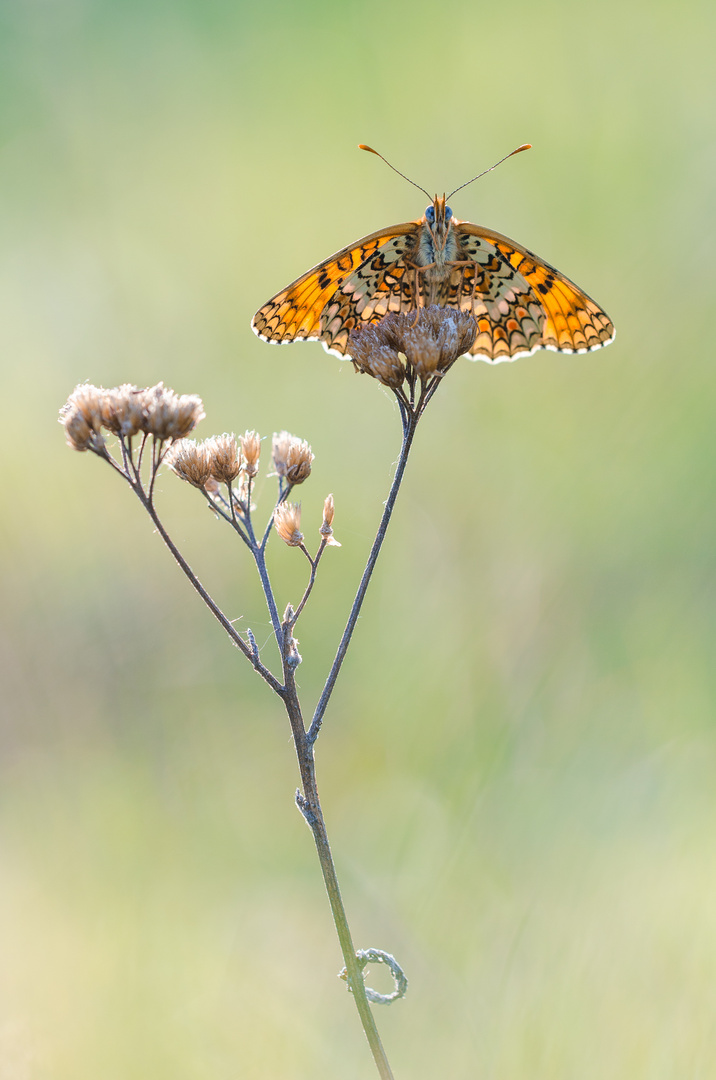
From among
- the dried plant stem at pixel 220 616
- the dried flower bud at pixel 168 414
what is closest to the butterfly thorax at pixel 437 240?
the dried flower bud at pixel 168 414

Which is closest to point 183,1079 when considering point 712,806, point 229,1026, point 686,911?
point 229,1026

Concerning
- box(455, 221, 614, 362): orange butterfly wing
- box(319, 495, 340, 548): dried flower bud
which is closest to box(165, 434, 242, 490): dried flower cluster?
box(319, 495, 340, 548): dried flower bud

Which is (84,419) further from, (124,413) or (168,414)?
(168,414)

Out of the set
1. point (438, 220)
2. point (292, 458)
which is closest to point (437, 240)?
point (438, 220)

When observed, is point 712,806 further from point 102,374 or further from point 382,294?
point 102,374

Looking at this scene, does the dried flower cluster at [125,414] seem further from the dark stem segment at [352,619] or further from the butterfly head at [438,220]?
the butterfly head at [438,220]

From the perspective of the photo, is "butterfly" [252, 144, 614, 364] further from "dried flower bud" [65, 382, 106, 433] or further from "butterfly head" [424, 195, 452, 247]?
"dried flower bud" [65, 382, 106, 433]
